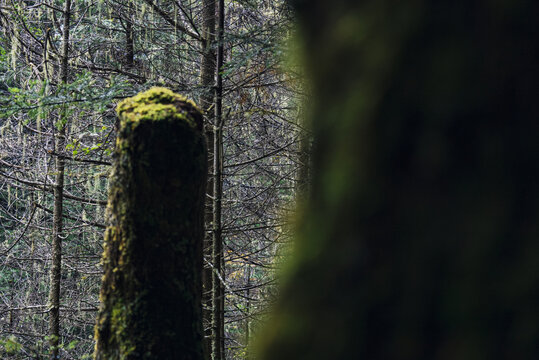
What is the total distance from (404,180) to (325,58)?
256 millimetres

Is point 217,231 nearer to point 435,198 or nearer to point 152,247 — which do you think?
point 152,247

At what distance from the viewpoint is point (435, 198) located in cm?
72

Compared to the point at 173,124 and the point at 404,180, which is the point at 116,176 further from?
the point at 404,180

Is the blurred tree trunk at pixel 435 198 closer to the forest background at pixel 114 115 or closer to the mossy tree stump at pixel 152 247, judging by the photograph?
the mossy tree stump at pixel 152 247

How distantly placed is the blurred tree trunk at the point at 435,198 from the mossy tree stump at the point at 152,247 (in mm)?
2092

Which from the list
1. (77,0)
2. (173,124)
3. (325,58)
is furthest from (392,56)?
(77,0)

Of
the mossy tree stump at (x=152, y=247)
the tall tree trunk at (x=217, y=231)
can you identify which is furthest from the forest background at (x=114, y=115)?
the mossy tree stump at (x=152, y=247)

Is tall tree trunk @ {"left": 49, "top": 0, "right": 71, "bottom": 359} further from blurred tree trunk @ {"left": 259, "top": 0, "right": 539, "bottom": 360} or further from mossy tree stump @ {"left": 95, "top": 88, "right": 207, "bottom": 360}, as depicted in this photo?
blurred tree trunk @ {"left": 259, "top": 0, "right": 539, "bottom": 360}

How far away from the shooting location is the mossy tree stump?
273 centimetres

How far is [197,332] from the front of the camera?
9.40 ft

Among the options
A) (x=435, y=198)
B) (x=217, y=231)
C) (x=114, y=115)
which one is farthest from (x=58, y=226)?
(x=435, y=198)

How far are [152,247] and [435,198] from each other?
226cm

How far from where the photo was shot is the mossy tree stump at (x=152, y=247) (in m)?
2.73

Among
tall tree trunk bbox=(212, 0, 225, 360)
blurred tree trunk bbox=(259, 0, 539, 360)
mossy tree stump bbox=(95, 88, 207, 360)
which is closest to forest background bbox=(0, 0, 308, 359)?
tall tree trunk bbox=(212, 0, 225, 360)
